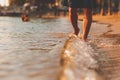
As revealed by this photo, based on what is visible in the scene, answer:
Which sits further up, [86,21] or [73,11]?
[73,11]

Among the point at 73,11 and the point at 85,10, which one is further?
the point at 73,11

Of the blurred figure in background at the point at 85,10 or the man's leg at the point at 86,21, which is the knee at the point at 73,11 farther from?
the man's leg at the point at 86,21

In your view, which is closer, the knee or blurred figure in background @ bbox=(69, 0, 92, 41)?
blurred figure in background @ bbox=(69, 0, 92, 41)

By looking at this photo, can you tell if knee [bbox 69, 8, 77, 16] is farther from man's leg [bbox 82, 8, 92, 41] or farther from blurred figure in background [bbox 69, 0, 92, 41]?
man's leg [bbox 82, 8, 92, 41]

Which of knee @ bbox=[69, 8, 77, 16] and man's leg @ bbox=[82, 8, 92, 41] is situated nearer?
man's leg @ bbox=[82, 8, 92, 41]

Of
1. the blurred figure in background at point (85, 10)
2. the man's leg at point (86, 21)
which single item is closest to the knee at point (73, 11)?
the blurred figure in background at point (85, 10)

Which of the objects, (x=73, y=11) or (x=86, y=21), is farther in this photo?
(x=73, y=11)

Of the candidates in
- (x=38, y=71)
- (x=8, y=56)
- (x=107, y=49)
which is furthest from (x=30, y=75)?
(x=107, y=49)

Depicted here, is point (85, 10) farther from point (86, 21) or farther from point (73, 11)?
point (73, 11)

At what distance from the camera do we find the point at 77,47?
524cm

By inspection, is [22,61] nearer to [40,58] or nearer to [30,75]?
[40,58]

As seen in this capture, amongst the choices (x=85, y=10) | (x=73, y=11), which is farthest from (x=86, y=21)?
(x=73, y=11)

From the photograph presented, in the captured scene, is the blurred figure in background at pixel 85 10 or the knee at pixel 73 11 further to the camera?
the knee at pixel 73 11

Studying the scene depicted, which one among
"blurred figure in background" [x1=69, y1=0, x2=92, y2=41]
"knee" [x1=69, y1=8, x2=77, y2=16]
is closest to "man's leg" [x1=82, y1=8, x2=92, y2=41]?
"blurred figure in background" [x1=69, y1=0, x2=92, y2=41]
